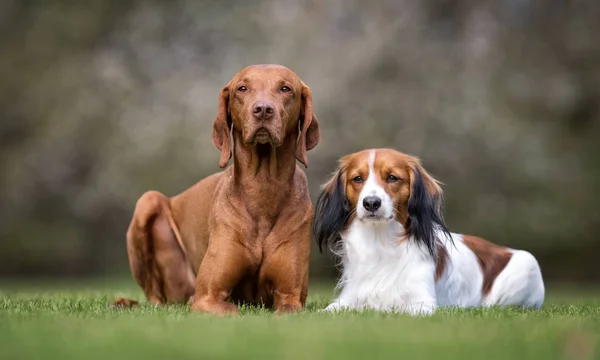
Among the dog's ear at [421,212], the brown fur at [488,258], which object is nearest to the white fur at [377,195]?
the dog's ear at [421,212]

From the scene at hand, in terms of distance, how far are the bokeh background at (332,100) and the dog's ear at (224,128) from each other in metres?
7.69

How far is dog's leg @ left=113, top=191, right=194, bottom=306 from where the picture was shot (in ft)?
24.6

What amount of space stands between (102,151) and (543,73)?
7.16m

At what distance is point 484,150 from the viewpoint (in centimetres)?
1434

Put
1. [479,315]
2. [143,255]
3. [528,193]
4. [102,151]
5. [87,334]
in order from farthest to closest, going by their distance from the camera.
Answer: [102,151] < [528,193] < [143,255] < [479,315] < [87,334]

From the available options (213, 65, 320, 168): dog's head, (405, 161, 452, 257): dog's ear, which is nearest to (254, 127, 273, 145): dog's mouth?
(213, 65, 320, 168): dog's head

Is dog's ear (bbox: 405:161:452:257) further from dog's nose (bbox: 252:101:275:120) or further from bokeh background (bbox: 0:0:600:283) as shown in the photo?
bokeh background (bbox: 0:0:600:283)

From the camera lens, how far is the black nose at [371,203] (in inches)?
242

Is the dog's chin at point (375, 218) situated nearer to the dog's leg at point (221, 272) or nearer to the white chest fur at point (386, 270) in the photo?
the white chest fur at point (386, 270)

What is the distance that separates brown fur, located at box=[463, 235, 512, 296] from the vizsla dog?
162cm

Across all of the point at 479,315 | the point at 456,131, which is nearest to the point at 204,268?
the point at 479,315

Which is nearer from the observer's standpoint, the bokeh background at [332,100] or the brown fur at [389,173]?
the brown fur at [389,173]

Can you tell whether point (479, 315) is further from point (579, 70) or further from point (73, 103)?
point (73, 103)

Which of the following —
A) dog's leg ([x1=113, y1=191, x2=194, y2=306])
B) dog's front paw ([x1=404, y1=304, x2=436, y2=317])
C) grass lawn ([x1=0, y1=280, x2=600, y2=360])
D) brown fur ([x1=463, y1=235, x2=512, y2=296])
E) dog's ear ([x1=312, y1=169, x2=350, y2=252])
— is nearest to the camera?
grass lawn ([x1=0, y1=280, x2=600, y2=360])
